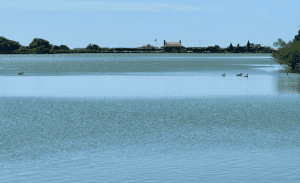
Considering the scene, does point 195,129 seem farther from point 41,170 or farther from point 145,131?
point 41,170

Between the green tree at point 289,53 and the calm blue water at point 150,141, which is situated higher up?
A: the green tree at point 289,53

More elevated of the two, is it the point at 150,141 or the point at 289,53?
the point at 289,53

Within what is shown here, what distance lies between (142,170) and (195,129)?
712 centimetres

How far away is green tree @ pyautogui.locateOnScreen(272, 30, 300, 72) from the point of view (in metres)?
64.2

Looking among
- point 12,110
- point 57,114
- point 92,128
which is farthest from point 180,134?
point 12,110

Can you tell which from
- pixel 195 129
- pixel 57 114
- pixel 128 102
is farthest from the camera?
pixel 128 102

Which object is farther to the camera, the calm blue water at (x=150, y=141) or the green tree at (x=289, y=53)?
the green tree at (x=289, y=53)

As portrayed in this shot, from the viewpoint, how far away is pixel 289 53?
213ft

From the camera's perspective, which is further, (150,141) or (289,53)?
(289,53)

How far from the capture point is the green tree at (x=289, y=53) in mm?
64188

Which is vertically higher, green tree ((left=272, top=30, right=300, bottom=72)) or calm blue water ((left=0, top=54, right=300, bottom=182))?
green tree ((left=272, top=30, right=300, bottom=72))

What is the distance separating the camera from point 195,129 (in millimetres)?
18156

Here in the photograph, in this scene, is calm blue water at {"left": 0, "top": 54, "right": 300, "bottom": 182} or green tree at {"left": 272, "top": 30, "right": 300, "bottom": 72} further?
green tree at {"left": 272, "top": 30, "right": 300, "bottom": 72}

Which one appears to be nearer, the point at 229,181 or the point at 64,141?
the point at 229,181
